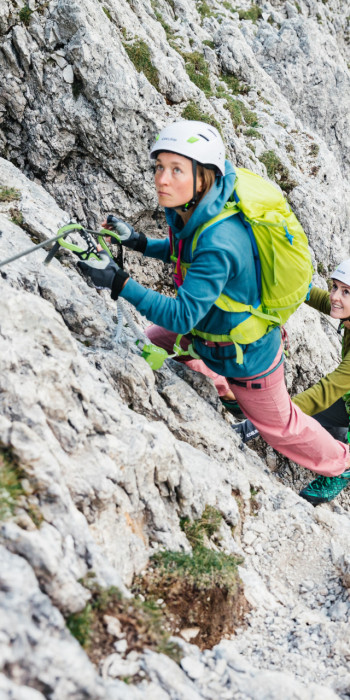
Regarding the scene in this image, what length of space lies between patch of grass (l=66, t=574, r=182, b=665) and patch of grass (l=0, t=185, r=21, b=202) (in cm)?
571

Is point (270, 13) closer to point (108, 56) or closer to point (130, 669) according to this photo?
point (108, 56)

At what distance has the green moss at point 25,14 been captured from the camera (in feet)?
30.5

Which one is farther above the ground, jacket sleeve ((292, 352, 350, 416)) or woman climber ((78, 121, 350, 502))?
woman climber ((78, 121, 350, 502))

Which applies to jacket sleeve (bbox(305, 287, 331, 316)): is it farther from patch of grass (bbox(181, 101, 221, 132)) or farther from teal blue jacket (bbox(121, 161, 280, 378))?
patch of grass (bbox(181, 101, 221, 132))

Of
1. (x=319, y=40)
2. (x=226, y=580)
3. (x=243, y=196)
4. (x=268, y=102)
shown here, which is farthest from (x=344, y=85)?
(x=226, y=580)

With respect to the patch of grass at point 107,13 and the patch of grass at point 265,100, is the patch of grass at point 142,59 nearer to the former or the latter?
the patch of grass at point 107,13

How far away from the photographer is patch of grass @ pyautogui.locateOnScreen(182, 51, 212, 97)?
14979 mm

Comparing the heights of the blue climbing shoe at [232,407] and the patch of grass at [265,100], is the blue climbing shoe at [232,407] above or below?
below

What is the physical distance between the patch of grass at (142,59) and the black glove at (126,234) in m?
6.37

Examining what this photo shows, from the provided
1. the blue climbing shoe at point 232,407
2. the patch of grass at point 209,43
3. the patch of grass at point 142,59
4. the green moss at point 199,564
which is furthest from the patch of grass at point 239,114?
the green moss at point 199,564

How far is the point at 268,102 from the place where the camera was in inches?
718

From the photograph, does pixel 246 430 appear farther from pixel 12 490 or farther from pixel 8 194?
pixel 8 194

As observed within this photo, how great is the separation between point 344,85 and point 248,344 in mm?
27790

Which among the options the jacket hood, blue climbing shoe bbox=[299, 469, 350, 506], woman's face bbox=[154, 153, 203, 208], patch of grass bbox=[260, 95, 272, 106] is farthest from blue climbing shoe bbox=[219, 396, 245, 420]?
patch of grass bbox=[260, 95, 272, 106]
